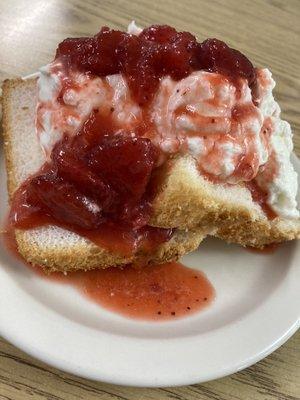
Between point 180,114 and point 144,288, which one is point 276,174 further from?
point 144,288

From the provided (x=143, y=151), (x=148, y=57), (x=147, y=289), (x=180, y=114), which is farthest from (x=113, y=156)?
(x=147, y=289)

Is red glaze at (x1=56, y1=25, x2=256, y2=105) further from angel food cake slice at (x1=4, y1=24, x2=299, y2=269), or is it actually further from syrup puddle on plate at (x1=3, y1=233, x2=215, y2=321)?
syrup puddle on plate at (x1=3, y1=233, x2=215, y2=321)

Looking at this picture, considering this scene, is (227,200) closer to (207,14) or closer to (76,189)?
(76,189)

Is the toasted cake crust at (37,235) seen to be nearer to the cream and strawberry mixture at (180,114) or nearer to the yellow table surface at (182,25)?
the cream and strawberry mixture at (180,114)

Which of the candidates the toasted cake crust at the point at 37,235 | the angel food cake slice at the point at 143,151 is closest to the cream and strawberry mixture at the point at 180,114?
the angel food cake slice at the point at 143,151


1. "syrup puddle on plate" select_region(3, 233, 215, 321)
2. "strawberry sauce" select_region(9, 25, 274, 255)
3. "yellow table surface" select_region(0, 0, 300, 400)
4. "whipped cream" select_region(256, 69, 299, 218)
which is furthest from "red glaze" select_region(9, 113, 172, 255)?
"yellow table surface" select_region(0, 0, 300, 400)

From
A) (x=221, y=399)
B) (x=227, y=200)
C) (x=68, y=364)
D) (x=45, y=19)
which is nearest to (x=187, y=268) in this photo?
(x=227, y=200)
